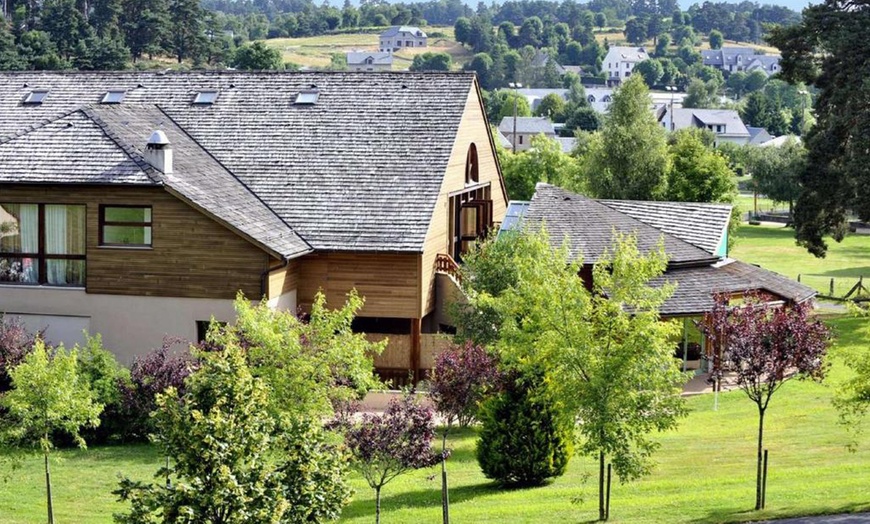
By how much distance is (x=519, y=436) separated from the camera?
22578 mm

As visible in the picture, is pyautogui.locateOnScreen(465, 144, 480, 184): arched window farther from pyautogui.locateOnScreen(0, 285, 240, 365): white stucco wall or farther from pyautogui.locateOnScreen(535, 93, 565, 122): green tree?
pyautogui.locateOnScreen(535, 93, 565, 122): green tree

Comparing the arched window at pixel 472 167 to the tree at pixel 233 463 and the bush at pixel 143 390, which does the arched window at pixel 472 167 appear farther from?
the tree at pixel 233 463

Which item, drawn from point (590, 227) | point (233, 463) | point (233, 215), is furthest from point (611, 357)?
point (590, 227)

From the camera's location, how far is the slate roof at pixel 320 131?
3472 centimetres

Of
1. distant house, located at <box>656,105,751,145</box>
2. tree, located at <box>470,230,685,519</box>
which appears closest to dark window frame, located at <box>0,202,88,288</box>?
tree, located at <box>470,230,685,519</box>

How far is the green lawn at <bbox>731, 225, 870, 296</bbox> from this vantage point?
65.1 meters

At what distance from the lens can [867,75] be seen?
44.2 meters

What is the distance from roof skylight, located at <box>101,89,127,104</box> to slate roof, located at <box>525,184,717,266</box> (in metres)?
14.7

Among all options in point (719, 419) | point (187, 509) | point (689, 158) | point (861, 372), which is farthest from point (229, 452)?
point (689, 158)

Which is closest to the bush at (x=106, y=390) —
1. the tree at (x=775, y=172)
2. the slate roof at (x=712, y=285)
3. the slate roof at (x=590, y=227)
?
the slate roof at (x=590, y=227)

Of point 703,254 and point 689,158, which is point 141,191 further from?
point 689,158

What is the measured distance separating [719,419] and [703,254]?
9513mm

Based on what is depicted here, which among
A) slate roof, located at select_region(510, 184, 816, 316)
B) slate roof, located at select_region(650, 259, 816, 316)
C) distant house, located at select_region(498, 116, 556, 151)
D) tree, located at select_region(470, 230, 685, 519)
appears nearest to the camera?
tree, located at select_region(470, 230, 685, 519)

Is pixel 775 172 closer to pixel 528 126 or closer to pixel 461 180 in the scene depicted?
pixel 528 126
